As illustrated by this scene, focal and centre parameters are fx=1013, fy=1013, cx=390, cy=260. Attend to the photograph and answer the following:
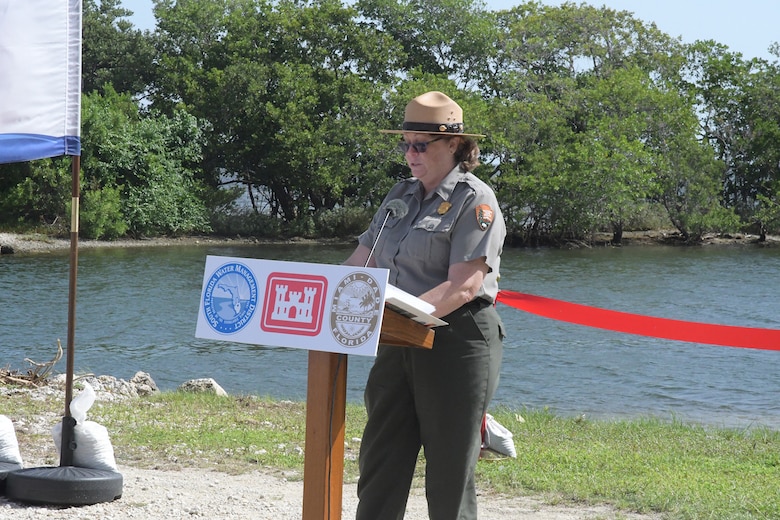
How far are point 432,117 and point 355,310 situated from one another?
91cm

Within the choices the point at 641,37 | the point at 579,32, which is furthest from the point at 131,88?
the point at 641,37

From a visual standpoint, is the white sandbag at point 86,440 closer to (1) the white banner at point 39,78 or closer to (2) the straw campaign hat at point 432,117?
(1) the white banner at point 39,78

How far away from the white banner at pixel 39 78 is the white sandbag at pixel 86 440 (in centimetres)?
127

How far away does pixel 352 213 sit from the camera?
5047cm

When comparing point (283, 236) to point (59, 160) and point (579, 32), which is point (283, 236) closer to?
point (59, 160)

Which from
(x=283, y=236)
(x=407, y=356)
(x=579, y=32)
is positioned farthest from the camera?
(x=579, y=32)

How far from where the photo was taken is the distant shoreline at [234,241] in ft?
128

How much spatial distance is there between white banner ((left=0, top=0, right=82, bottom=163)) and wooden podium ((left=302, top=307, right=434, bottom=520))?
7.83 ft

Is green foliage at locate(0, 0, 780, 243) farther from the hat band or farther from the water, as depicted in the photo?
the hat band

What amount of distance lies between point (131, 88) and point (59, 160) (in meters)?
12.1

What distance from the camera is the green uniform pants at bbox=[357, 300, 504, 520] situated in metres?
3.70

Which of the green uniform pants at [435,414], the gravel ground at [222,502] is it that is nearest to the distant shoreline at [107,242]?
the gravel ground at [222,502]

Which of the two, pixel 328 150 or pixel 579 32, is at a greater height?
pixel 579 32

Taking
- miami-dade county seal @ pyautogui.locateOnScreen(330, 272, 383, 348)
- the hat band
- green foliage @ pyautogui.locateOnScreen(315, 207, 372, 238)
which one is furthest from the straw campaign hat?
green foliage @ pyautogui.locateOnScreen(315, 207, 372, 238)
